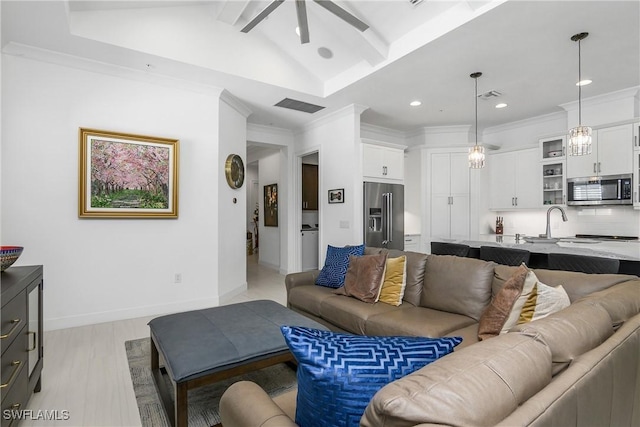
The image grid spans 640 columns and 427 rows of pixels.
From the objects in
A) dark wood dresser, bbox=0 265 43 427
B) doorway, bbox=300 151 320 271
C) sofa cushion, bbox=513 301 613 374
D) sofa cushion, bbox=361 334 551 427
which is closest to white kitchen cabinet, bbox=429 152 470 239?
doorway, bbox=300 151 320 271

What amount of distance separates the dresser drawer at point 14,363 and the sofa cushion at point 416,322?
202 cm

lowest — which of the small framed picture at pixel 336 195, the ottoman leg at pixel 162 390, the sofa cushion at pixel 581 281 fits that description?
the ottoman leg at pixel 162 390

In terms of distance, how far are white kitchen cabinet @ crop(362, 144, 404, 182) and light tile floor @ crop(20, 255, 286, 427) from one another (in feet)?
11.9

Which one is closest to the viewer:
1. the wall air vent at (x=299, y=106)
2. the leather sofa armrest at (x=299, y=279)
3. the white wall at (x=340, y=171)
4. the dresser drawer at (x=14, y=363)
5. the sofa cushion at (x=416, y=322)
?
the dresser drawer at (x=14, y=363)

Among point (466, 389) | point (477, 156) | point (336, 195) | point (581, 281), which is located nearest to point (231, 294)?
point (336, 195)

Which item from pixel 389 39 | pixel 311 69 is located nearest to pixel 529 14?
pixel 389 39

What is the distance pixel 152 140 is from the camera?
3824mm

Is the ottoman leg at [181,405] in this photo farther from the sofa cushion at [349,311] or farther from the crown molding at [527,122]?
the crown molding at [527,122]

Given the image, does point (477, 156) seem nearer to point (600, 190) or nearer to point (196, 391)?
point (600, 190)

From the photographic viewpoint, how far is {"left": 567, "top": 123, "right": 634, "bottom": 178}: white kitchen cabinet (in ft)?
14.2

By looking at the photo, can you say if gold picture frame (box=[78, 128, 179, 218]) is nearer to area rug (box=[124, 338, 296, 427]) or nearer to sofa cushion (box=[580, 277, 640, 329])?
area rug (box=[124, 338, 296, 427])

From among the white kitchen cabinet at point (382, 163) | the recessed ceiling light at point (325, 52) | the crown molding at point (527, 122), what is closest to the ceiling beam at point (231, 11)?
the recessed ceiling light at point (325, 52)

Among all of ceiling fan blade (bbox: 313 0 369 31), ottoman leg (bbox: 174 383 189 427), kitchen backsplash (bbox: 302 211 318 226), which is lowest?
ottoman leg (bbox: 174 383 189 427)

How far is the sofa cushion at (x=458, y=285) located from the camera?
2.32 meters
